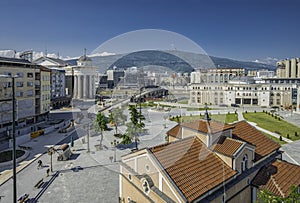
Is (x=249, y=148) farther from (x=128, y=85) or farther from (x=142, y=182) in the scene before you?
(x=128, y=85)

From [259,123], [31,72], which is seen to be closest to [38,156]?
[31,72]

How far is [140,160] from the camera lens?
7.70 meters

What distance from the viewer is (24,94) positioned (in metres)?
22.7

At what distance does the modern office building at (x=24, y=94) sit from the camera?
20234 millimetres

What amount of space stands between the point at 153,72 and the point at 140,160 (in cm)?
324

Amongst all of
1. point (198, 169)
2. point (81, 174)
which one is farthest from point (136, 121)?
point (81, 174)

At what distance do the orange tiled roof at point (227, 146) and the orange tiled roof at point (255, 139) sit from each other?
172cm

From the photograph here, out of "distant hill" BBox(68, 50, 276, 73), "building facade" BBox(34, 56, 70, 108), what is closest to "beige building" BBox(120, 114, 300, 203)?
"distant hill" BBox(68, 50, 276, 73)

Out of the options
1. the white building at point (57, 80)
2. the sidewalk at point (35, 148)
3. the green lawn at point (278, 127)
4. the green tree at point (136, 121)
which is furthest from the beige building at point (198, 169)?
the white building at point (57, 80)

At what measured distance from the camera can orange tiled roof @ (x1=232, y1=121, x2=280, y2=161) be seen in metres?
10.9

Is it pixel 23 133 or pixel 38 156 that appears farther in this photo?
pixel 23 133

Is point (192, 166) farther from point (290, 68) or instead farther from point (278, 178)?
point (290, 68)

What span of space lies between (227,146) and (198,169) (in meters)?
1.90

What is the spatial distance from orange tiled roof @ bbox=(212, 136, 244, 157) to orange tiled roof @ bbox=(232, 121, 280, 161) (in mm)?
1718
